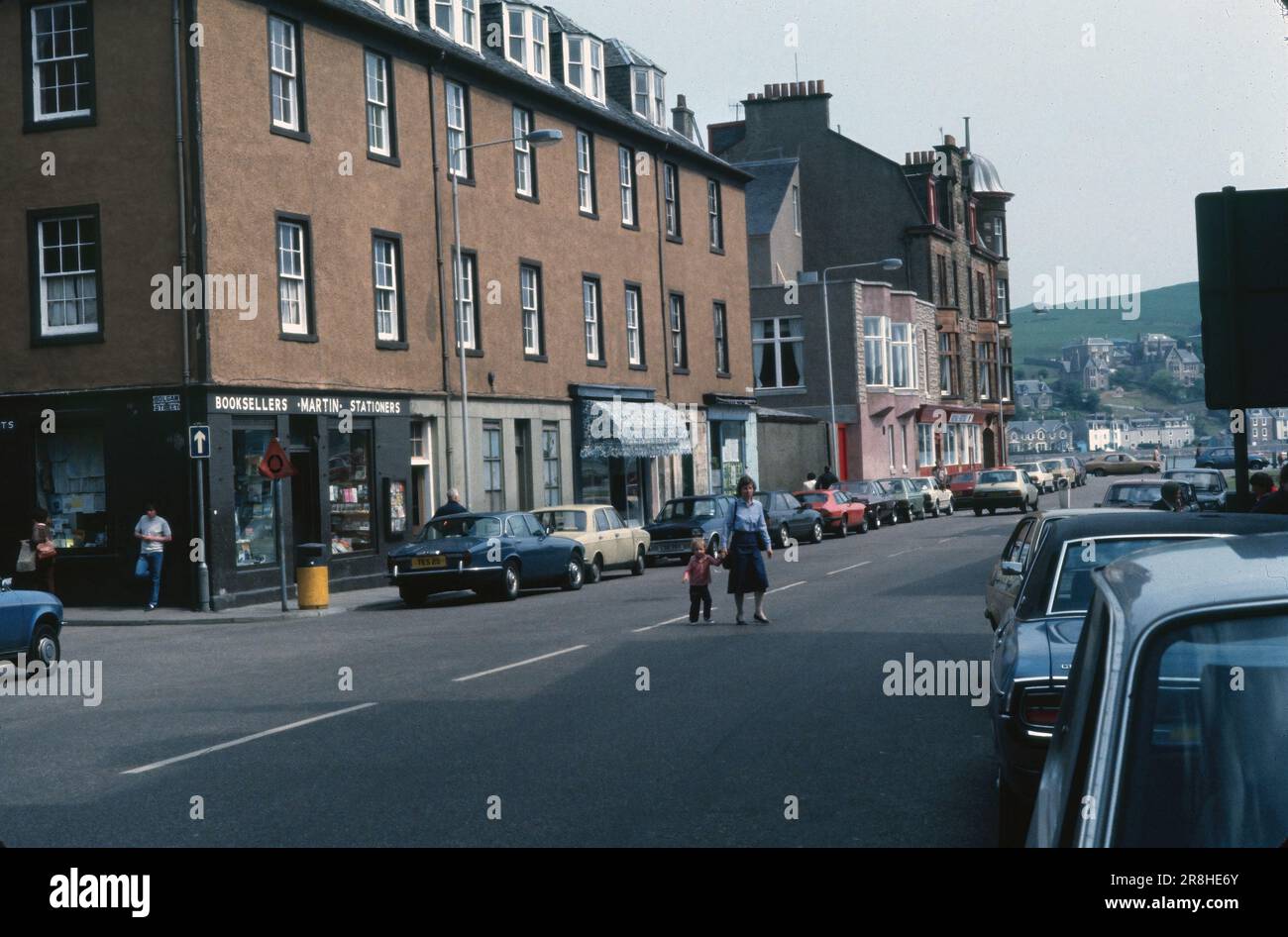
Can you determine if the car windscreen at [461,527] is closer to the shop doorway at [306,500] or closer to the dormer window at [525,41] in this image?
the shop doorway at [306,500]

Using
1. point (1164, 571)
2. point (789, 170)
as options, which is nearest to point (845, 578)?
point (1164, 571)

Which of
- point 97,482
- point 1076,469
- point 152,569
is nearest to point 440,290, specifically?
point 97,482

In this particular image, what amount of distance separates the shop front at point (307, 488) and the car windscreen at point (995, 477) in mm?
29096

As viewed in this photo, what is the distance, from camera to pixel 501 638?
18.1 m

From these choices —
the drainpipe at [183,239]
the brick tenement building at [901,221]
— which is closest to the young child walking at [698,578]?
the drainpipe at [183,239]

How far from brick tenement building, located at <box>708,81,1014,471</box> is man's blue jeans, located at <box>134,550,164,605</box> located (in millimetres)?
42157

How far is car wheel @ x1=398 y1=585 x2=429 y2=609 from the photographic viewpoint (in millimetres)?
25859

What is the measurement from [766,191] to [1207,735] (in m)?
64.6

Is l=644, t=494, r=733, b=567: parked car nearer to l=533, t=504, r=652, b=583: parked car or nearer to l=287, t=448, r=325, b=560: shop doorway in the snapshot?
l=533, t=504, r=652, b=583: parked car

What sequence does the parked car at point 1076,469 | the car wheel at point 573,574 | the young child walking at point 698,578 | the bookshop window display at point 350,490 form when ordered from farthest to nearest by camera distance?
the parked car at point 1076,469, the bookshop window display at point 350,490, the car wheel at point 573,574, the young child walking at point 698,578

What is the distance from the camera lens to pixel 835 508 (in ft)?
148

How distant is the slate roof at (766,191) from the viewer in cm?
6469

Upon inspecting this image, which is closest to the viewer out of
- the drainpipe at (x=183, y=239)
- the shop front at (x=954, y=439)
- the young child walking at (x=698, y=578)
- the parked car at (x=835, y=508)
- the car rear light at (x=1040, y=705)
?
the car rear light at (x=1040, y=705)

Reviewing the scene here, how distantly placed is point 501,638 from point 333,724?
6.82 m
